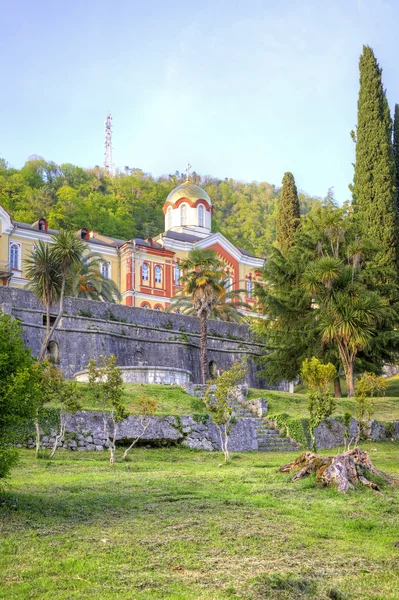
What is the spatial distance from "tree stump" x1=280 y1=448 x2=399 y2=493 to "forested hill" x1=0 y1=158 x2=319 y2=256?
5733 centimetres

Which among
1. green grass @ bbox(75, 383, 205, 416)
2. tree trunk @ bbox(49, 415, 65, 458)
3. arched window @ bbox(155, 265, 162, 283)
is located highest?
arched window @ bbox(155, 265, 162, 283)

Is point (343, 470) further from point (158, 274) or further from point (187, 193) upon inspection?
point (187, 193)

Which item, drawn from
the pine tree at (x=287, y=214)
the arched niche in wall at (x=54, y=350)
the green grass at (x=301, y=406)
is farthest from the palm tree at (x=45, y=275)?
the pine tree at (x=287, y=214)

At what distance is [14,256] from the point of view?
5262 centimetres

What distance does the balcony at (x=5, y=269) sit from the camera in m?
47.3

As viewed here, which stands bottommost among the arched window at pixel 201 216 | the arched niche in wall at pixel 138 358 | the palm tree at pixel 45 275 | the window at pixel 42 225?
the arched niche in wall at pixel 138 358

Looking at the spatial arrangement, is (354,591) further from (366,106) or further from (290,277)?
(366,106)

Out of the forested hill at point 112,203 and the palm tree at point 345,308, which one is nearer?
the palm tree at point 345,308

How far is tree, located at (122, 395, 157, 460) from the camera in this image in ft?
68.7

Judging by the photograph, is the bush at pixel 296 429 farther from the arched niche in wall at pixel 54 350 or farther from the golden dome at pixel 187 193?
the golden dome at pixel 187 193

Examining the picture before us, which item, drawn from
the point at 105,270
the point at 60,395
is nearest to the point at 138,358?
the point at 60,395

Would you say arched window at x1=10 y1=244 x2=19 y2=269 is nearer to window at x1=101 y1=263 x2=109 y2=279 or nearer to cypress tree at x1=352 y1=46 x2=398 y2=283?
window at x1=101 y1=263 x2=109 y2=279

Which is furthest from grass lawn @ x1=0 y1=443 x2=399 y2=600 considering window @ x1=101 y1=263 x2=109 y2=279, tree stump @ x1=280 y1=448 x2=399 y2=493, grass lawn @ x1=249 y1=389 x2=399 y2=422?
window @ x1=101 y1=263 x2=109 y2=279

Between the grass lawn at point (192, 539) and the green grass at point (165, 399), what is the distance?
8266mm
